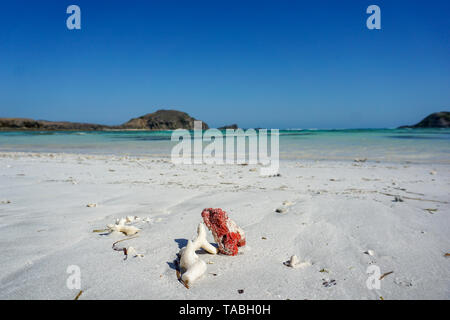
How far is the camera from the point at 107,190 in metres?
4.54

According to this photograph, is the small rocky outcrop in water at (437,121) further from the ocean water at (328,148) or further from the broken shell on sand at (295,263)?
the broken shell on sand at (295,263)

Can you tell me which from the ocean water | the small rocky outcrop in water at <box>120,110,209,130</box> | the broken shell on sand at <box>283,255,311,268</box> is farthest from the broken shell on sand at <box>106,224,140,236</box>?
the small rocky outcrop in water at <box>120,110,209,130</box>

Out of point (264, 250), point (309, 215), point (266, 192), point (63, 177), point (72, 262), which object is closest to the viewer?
point (72, 262)

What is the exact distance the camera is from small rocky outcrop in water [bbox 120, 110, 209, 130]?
90.6 metres

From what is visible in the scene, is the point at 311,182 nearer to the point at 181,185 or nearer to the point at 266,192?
the point at 266,192

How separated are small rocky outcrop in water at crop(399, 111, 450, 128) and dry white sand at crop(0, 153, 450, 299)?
7748cm

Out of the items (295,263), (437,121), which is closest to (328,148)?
(295,263)

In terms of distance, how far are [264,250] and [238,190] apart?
2.46 m

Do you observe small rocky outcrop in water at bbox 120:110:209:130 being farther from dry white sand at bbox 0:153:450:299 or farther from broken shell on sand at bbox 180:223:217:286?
broken shell on sand at bbox 180:223:217:286

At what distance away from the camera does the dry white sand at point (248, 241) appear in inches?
65.2

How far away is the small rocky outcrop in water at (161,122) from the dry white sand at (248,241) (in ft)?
289
